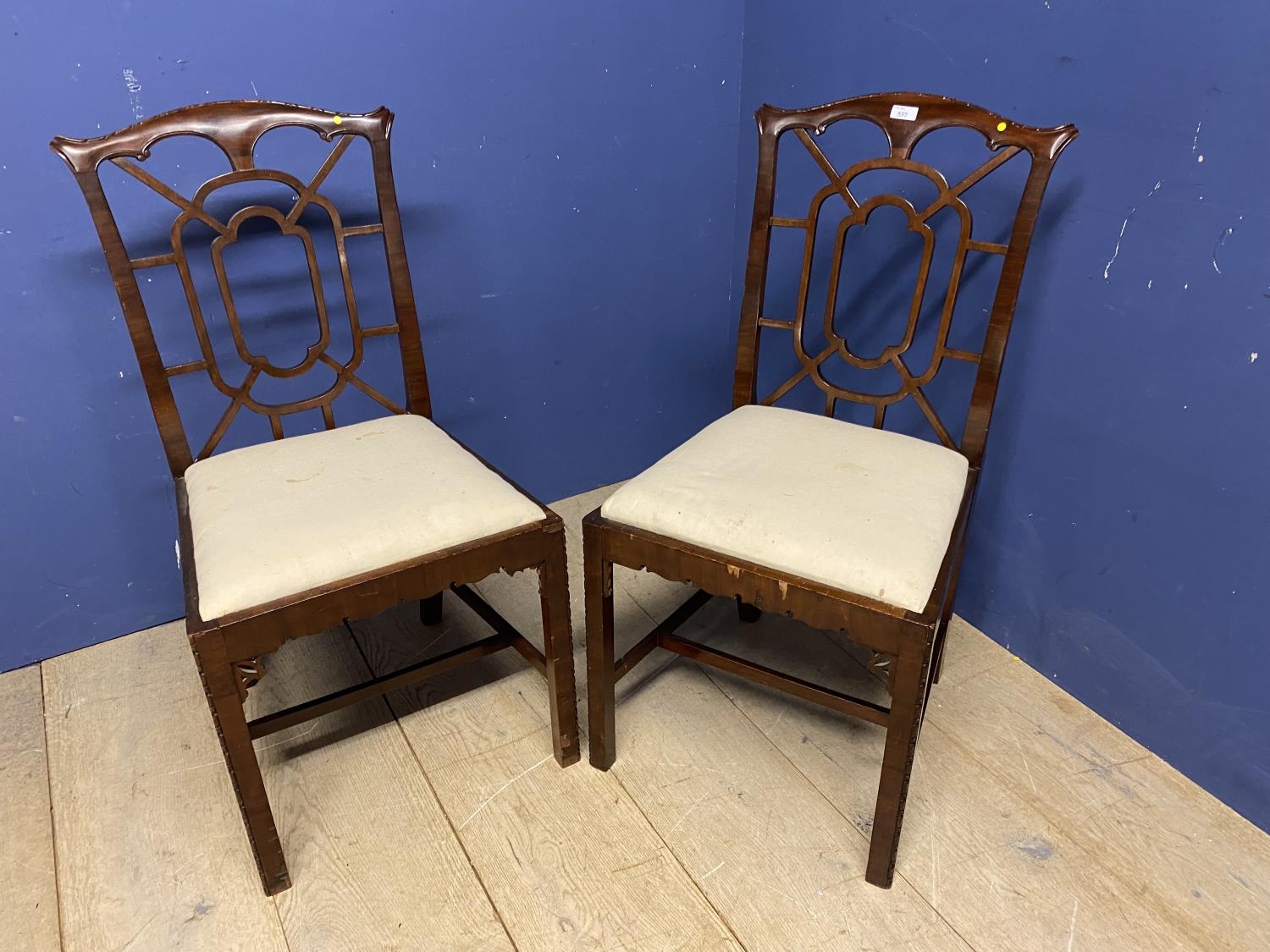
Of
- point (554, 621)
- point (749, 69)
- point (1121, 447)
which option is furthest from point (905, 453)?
point (749, 69)

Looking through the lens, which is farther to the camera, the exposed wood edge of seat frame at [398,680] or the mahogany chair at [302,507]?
the exposed wood edge of seat frame at [398,680]

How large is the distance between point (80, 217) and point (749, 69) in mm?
1335

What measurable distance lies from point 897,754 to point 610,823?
0.46 metres

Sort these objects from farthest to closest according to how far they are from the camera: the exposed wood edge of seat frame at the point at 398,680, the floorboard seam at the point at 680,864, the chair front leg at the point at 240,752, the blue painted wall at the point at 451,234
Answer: the blue painted wall at the point at 451,234 → the exposed wood edge of seat frame at the point at 398,680 → the floorboard seam at the point at 680,864 → the chair front leg at the point at 240,752

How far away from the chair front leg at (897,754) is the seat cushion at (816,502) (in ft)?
0.26

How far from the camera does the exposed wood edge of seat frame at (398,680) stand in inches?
52.4

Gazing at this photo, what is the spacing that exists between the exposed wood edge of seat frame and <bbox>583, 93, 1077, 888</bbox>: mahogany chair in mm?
185

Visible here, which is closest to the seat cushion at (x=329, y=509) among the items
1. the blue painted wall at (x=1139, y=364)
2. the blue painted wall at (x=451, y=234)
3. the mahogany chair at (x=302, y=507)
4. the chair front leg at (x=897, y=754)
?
the mahogany chair at (x=302, y=507)

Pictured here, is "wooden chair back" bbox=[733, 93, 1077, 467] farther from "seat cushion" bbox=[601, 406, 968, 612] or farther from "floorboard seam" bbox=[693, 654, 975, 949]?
"floorboard seam" bbox=[693, 654, 975, 949]

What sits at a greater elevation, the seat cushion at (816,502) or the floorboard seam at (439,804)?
the seat cushion at (816,502)

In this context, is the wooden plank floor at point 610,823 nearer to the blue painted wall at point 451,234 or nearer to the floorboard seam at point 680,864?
the floorboard seam at point 680,864

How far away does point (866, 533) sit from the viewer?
115 cm

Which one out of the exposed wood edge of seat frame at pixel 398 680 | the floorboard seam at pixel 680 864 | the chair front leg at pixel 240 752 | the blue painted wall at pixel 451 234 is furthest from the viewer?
the blue painted wall at pixel 451 234

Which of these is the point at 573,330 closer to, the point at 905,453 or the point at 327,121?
the point at 327,121
